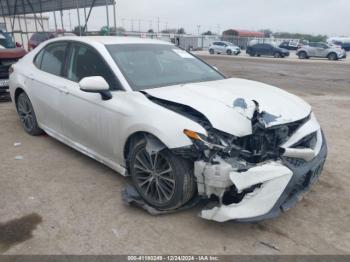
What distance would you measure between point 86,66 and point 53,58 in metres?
0.97

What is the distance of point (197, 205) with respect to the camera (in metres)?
3.62

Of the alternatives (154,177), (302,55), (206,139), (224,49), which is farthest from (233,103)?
(224,49)

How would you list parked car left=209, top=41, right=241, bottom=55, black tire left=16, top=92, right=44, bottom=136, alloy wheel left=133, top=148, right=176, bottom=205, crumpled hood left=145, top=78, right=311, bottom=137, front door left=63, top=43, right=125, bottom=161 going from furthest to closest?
parked car left=209, top=41, right=241, bottom=55
black tire left=16, top=92, right=44, bottom=136
front door left=63, top=43, right=125, bottom=161
alloy wheel left=133, top=148, right=176, bottom=205
crumpled hood left=145, top=78, right=311, bottom=137

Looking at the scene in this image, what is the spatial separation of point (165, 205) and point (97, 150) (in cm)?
121

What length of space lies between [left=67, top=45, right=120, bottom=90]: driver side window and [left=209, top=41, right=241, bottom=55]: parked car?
35433 millimetres

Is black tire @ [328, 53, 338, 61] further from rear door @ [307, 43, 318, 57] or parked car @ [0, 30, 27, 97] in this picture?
parked car @ [0, 30, 27, 97]


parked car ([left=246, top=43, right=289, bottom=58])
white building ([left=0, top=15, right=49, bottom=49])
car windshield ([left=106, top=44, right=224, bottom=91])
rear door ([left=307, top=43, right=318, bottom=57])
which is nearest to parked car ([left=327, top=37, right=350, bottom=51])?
parked car ([left=246, top=43, right=289, bottom=58])

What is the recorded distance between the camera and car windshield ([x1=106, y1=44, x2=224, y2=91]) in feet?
12.7

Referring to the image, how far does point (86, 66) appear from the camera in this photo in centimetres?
424

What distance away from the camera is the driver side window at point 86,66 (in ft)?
12.7

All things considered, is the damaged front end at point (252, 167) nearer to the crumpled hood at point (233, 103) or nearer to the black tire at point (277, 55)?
the crumpled hood at point (233, 103)

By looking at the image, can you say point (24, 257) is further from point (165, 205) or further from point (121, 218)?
point (165, 205)

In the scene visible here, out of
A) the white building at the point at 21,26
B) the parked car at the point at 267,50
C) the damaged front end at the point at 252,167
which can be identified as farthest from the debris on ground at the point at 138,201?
the parked car at the point at 267,50

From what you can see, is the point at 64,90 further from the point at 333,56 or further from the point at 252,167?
the point at 333,56
